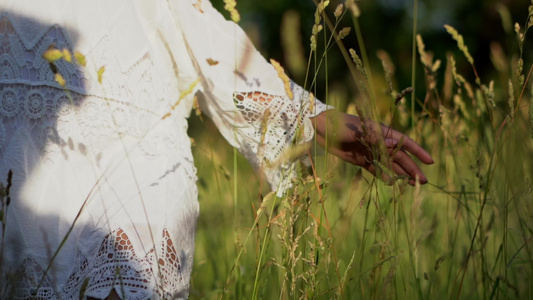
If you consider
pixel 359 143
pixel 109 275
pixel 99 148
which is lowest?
pixel 109 275

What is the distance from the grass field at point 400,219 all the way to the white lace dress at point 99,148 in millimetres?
140

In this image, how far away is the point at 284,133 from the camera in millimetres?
1644

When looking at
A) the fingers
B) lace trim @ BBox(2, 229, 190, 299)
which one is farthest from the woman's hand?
lace trim @ BBox(2, 229, 190, 299)

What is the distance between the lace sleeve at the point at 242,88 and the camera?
162 cm

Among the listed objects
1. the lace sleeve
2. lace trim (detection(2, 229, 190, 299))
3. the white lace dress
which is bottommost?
lace trim (detection(2, 229, 190, 299))

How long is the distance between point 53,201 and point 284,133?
57 cm

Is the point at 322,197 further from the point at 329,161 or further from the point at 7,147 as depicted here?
the point at 7,147

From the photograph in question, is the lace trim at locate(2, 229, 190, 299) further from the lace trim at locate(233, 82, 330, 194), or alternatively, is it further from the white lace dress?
the lace trim at locate(233, 82, 330, 194)

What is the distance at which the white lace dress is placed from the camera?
4.19 feet

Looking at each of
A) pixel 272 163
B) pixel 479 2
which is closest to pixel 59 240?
pixel 272 163

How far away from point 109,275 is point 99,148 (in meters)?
0.28

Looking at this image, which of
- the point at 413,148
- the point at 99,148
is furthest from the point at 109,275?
the point at 413,148

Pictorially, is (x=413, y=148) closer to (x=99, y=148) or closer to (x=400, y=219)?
(x=400, y=219)

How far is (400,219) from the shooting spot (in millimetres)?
1672
